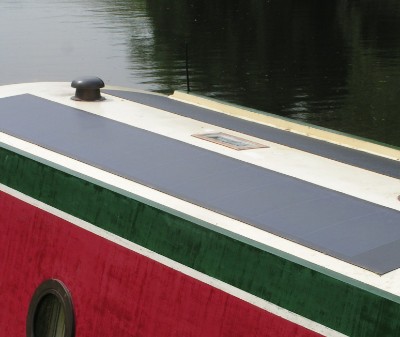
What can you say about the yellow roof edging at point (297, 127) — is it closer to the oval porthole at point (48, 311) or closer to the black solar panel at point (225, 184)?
the black solar panel at point (225, 184)

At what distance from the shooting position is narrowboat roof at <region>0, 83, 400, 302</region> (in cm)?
470

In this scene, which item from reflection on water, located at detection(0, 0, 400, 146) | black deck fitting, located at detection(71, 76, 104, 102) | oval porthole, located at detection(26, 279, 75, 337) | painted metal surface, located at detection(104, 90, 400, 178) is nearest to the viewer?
oval porthole, located at detection(26, 279, 75, 337)

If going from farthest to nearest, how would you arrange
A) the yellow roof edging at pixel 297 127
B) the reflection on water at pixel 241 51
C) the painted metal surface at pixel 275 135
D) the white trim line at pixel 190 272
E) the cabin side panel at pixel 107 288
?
the reflection on water at pixel 241 51 < the yellow roof edging at pixel 297 127 < the painted metal surface at pixel 275 135 < the cabin side panel at pixel 107 288 < the white trim line at pixel 190 272

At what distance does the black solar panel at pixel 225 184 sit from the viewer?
472 centimetres

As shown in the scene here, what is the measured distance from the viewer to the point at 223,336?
4.71 m

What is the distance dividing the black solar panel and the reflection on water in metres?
11.6

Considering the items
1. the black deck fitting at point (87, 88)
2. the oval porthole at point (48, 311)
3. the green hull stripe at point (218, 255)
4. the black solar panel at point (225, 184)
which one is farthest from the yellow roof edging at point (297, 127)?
the oval porthole at point (48, 311)

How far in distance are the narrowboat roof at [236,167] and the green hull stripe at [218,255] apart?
0.06m

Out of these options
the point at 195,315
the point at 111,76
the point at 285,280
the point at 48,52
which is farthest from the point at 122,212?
the point at 48,52

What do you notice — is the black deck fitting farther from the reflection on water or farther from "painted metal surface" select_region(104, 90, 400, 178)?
the reflection on water

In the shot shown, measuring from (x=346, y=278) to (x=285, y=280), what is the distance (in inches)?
12.7

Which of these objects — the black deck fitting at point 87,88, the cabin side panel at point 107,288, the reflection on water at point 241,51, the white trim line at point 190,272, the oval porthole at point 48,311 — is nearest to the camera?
the white trim line at point 190,272

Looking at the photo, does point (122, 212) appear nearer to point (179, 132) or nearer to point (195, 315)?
point (195, 315)

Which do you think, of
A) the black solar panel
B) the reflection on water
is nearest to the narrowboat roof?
the black solar panel
